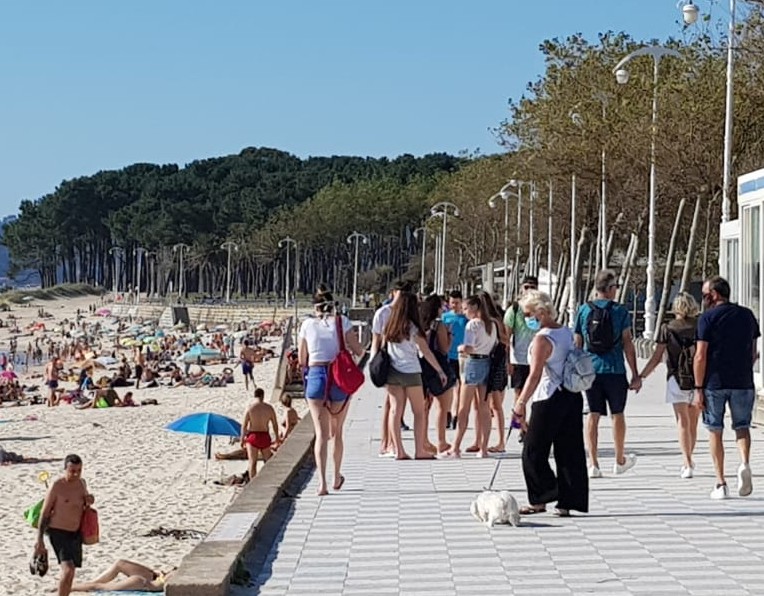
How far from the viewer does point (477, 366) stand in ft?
45.5

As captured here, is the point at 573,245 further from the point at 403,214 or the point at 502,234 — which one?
the point at 403,214

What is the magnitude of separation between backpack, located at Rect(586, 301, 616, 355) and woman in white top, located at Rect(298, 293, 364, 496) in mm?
1832

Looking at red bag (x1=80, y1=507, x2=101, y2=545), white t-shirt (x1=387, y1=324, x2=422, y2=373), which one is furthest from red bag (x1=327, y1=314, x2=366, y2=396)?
red bag (x1=80, y1=507, x2=101, y2=545)

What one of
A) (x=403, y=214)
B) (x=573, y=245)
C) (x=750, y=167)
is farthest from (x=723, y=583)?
(x=403, y=214)

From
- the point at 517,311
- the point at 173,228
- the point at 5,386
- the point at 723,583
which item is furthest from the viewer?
the point at 173,228

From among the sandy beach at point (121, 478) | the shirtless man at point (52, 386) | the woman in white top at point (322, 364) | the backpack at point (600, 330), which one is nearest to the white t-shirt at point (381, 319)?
the woman in white top at point (322, 364)

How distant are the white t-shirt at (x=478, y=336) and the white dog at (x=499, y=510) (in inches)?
155

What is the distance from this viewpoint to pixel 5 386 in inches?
1999

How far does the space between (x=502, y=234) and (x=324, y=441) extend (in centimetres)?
6309

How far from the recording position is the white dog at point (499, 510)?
31.9ft

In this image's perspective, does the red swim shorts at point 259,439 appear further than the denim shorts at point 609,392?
Yes

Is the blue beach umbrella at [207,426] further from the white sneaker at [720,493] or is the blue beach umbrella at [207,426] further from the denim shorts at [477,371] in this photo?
the white sneaker at [720,493]

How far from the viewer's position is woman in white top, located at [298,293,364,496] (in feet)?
37.0

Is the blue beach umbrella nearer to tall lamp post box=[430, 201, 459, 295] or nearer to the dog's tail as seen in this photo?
the dog's tail
